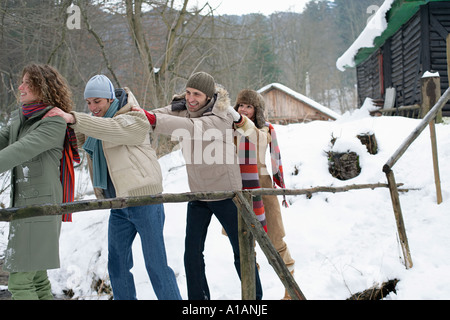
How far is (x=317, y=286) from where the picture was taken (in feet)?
10.1

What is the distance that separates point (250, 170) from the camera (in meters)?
2.78

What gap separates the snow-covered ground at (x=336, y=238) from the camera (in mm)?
2955

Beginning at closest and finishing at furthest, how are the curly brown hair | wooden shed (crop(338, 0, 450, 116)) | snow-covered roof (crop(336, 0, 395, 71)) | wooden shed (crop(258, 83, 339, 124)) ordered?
the curly brown hair → wooden shed (crop(338, 0, 450, 116)) → snow-covered roof (crop(336, 0, 395, 71)) → wooden shed (crop(258, 83, 339, 124))

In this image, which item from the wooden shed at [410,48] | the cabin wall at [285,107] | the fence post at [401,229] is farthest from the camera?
the cabin wall at [285,107]

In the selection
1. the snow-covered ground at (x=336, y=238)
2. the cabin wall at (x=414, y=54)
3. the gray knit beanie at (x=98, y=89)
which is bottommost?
A: the snow-covered ground at (x=336, y=238)

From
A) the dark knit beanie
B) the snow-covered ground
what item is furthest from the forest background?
Result: the snow-covered ground

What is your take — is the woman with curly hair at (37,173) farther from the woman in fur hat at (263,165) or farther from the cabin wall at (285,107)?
the cabin wall at (285,107)

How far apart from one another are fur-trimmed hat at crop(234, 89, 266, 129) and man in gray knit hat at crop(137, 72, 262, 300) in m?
0.63

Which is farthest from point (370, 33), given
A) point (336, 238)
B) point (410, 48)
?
point (336, 238)

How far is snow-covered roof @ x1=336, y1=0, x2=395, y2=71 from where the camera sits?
9881 millimetres

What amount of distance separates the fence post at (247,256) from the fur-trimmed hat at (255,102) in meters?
1.40

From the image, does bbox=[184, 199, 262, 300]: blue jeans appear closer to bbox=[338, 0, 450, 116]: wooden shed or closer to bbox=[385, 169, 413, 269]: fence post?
bbox=[385, 169, 413, 269]: fence post

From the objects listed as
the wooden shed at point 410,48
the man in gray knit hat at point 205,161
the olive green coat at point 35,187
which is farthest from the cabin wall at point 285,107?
the olive green coat at point 35,187

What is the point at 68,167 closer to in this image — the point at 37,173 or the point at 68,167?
the point at 68,167
